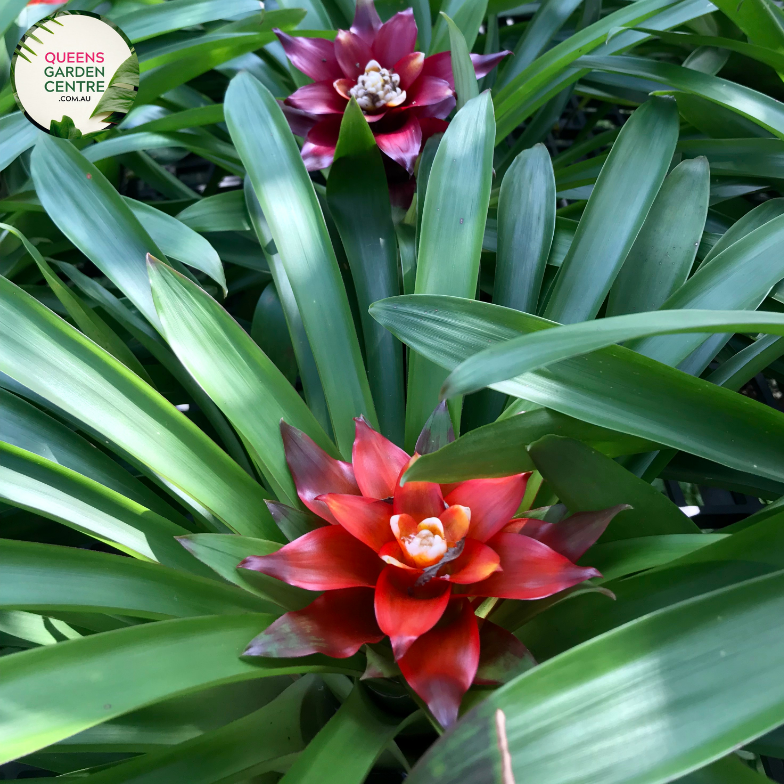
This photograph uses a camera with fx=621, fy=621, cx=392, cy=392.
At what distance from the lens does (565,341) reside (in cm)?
37

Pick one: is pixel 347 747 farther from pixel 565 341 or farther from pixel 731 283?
pixel 731 283

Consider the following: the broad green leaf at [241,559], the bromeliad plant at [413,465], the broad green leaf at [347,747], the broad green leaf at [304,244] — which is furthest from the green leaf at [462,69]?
the broad green leaf at [347,747]

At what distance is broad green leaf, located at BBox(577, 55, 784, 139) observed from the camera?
0.78 m

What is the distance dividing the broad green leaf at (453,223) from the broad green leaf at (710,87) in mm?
298

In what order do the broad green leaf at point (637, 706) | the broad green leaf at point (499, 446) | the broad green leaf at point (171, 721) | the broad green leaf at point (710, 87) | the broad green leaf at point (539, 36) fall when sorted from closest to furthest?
the broad green leaf at point (637, 706), the broad green leaf at point (499, 446), the broad green leaf at point (171, 721), the broad green leaf at point (710, 87), the broad green leaf at point (539, 36)

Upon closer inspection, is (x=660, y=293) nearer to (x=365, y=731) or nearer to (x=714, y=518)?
(x=714, y=518)

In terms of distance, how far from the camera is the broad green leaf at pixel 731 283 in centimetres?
55

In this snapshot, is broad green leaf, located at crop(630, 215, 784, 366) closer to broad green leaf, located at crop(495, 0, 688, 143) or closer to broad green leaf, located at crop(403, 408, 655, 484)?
broad green leaf, located at crop(403, 408, 655, 484)

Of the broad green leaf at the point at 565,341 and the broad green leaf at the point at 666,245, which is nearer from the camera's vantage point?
the broad green leaf at the point at 565,341

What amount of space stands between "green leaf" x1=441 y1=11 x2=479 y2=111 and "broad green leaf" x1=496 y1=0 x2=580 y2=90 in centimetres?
36

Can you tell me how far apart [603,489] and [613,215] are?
0.34 meters

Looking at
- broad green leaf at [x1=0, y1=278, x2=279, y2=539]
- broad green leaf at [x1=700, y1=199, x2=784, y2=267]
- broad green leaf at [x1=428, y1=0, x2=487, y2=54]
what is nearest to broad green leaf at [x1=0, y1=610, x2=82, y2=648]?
broad green leaf at [x1=0, y1=278, x2=279, y2=539]

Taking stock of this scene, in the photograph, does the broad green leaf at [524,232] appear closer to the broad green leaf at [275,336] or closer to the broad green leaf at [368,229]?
the broad green leaf at [368,229]

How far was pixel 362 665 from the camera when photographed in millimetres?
546
